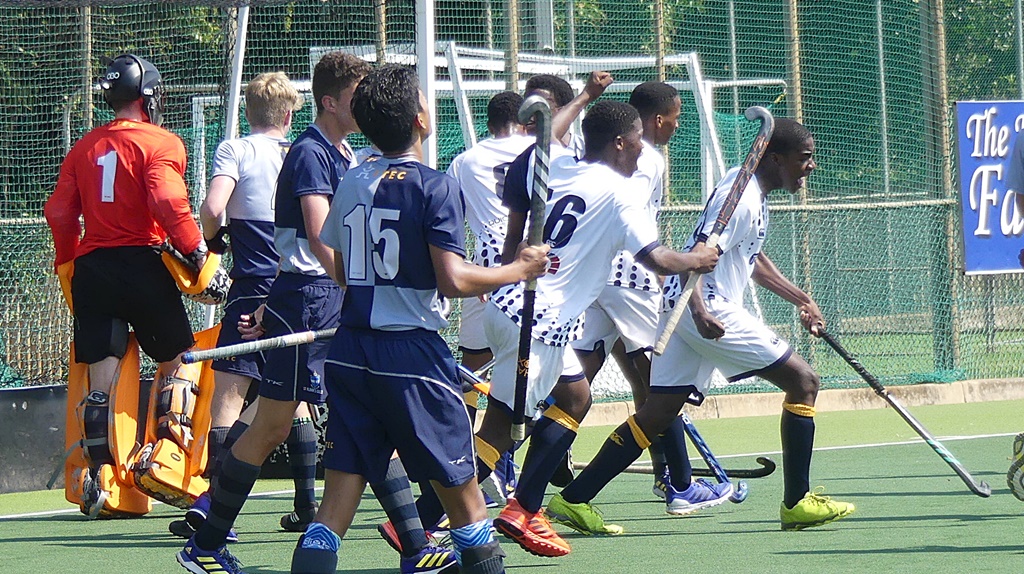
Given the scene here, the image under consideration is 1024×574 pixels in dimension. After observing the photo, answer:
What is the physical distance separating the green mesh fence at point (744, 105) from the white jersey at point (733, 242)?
3.79 m

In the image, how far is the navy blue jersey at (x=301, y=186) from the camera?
5.98m

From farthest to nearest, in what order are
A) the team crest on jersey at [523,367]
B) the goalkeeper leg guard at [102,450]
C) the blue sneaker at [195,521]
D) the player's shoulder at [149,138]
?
the goalkeeper leg guard at [102,450] → the player's shoulder at [149,138] → the blue sneaker at [195,521] → the team crest on jersey at [523,367]

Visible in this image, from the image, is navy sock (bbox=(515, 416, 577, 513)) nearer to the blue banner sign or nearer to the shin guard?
the shin guard

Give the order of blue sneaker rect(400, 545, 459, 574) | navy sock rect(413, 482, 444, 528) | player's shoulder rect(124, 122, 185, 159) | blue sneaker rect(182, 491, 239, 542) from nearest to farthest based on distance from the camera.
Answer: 1. blue sneaker rect(400, 545, 459, 574)
2. navy sock rect(413, 482, 444, 528)
3. blue sneaker rect(182, 491, 239, 542)
4. player's shoulder rect(124, 122, 185, 159)

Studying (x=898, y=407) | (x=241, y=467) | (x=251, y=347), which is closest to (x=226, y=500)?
(x=241, y=467)

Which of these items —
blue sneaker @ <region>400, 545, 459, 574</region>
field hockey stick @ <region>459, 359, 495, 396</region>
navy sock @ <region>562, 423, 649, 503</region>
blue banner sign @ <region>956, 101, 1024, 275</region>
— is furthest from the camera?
blue banner sign @ <region>956, 101, 1024, 275</region>

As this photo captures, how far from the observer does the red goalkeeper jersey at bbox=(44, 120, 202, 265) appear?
7523 millimetres

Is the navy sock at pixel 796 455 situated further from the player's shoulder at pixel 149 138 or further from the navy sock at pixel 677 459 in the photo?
the player's shoulder at pixel 149 138

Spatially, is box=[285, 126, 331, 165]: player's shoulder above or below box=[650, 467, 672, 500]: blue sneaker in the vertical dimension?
above

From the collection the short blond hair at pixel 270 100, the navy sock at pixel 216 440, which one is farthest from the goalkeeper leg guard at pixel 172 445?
the short blond hair at pixel 270 100

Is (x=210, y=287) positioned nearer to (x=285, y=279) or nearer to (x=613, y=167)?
(x=285, y=279)

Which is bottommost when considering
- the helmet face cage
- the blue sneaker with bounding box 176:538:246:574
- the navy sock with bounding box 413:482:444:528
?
the blue sneaker with bounding box 176:538:246:574

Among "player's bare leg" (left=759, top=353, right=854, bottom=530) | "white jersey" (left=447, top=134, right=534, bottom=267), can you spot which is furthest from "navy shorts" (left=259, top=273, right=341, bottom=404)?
"player's bare leg" (left=759, top=353, right=854, bottom=530)

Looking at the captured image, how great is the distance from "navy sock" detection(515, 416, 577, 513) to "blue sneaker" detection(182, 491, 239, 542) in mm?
1250
